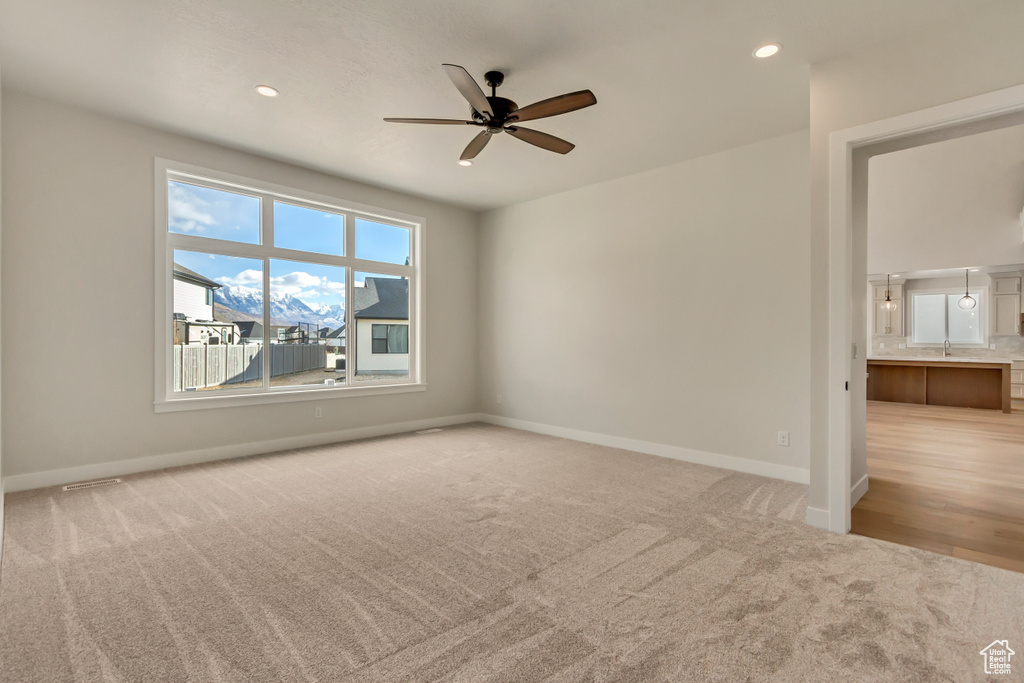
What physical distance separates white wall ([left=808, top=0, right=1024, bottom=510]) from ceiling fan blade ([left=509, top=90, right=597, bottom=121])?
1.44 meters

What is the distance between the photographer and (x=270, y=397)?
487cm

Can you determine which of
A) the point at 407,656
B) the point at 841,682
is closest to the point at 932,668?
the point at 841,682

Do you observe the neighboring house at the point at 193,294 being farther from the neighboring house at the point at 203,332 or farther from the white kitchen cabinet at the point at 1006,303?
the white kitchen cabinet at the point at 1006,303

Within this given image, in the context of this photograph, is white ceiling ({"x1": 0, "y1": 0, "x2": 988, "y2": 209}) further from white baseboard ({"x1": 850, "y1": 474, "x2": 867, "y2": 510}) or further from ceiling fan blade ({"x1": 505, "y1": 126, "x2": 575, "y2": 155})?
white baseboard ({"x1": 850, "y1": 474, "x2": 867, "y2": 510})

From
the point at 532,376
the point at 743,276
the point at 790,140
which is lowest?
→ the point at 532,376

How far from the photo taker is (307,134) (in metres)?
4.18

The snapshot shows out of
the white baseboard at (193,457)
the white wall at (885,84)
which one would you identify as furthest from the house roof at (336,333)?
the white wall at (885,84)

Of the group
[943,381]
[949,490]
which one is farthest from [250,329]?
[943,381]

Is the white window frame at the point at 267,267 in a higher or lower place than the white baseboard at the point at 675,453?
higher

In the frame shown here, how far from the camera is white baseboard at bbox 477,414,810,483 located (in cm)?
404

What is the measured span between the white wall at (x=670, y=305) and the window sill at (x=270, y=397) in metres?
1.51

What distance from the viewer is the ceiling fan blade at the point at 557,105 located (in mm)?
2723

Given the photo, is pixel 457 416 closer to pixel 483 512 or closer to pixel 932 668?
pixel 483 512

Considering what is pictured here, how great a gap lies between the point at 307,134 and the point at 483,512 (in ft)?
11.3
